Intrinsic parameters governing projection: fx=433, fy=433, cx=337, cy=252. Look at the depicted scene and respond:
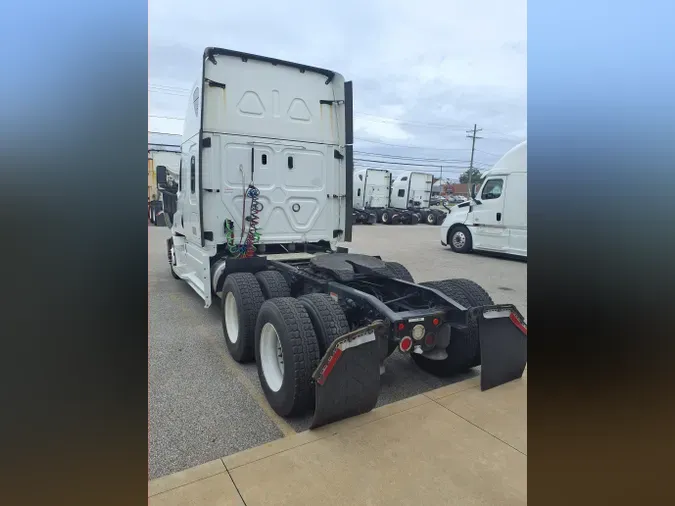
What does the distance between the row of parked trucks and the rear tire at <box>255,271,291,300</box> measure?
24.1 metres

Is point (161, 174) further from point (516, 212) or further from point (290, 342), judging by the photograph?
point (516, 212)

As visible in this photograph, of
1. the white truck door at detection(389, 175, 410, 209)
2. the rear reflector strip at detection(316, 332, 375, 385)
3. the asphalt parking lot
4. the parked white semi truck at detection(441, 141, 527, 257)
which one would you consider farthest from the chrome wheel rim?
the white truck door at detection(389, 175, 410, 209)

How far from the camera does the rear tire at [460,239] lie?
14.5 meters

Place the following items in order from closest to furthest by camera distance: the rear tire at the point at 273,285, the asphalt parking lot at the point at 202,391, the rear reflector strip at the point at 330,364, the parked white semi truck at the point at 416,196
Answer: the rear reflector strip at the point at 330,364
the asphalt parking lot at the point at 202,391
the rear tire at the point at 273,285
the parked white semi truck at the point at 416,196

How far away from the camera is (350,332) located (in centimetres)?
309

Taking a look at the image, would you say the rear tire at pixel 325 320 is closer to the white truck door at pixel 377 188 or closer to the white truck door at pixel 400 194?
the white truck door at pixel 377 188

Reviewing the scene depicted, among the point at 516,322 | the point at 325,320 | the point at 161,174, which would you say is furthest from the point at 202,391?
the point at 161,174

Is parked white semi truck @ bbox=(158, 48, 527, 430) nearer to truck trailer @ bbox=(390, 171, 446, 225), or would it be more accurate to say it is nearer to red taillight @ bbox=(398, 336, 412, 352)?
red taillight @ bbox=(398, 336, 412, 352)

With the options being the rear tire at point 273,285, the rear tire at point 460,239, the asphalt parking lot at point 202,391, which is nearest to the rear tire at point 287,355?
the asphalt parking lot at point 202,391

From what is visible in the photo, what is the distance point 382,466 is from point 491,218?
11900mm

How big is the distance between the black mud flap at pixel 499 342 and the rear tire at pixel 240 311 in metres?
2.18
